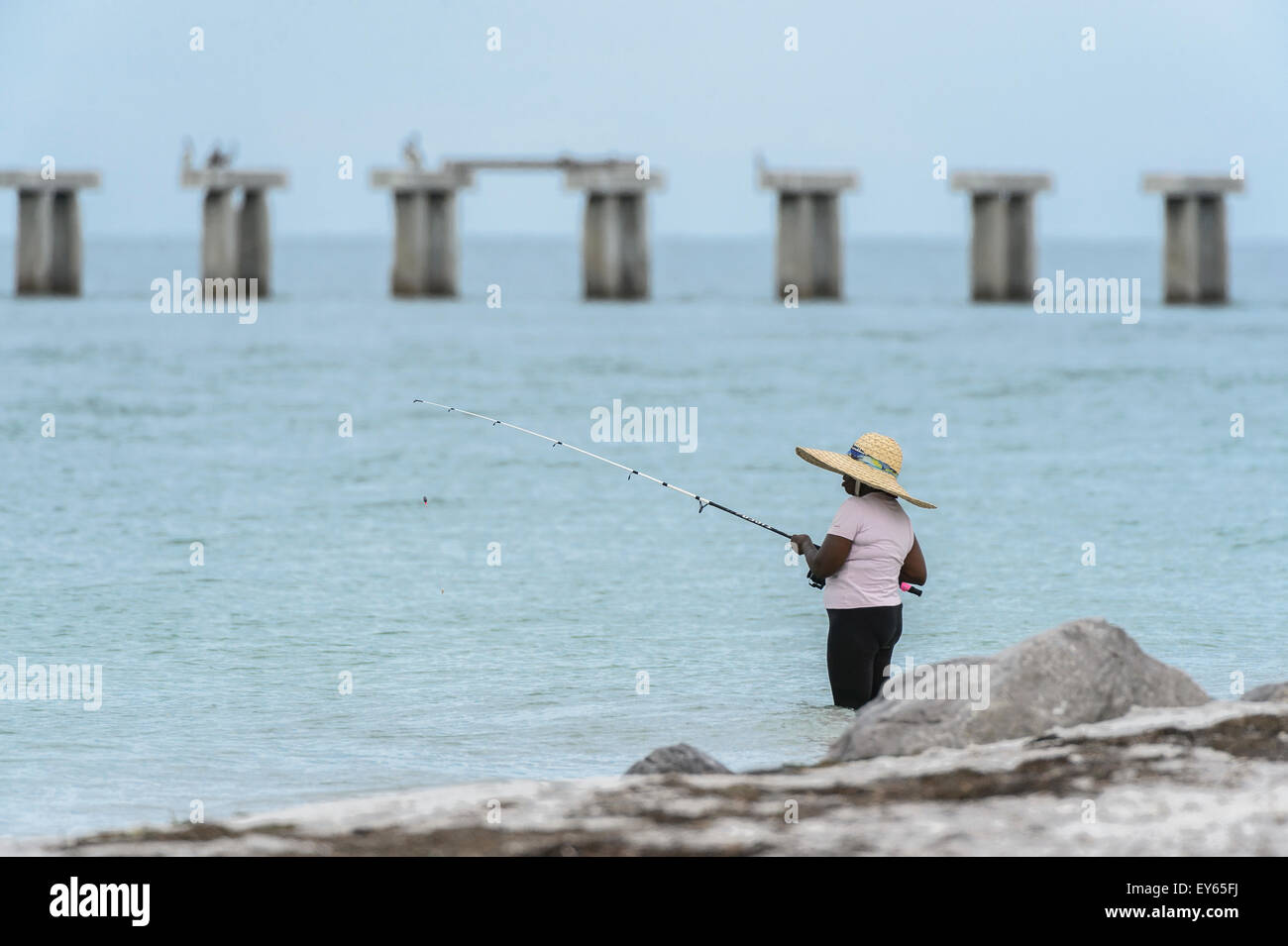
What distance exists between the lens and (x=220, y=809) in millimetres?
8609

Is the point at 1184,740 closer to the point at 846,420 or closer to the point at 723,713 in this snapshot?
the point at 723,713

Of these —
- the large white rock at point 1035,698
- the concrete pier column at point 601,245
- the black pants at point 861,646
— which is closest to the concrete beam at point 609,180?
the concrete pier column at point 601,245

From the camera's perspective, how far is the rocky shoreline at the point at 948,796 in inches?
250

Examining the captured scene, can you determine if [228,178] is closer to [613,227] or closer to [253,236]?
[253,236]

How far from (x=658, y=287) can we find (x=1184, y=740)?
7822 cm

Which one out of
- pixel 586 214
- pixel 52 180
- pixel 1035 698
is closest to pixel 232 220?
pixel 52 180

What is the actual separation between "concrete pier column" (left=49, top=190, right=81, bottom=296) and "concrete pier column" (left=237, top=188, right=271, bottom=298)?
369 centimetres

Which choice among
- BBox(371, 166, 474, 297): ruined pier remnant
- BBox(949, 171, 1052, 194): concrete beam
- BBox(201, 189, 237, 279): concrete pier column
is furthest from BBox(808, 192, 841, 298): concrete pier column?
BBox(201, 189, 237, 279): concrete pier column

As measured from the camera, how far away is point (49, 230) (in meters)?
48.0

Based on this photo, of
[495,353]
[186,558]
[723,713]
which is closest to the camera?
[723,713]

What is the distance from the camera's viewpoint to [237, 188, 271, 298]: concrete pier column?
4744 centimetres

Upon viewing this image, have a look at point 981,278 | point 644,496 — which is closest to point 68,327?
point 981,278

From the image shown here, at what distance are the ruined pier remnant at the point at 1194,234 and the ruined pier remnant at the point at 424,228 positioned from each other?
49.1 feet

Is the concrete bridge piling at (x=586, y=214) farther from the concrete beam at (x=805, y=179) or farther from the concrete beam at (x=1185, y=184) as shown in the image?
the concrete beam at (x=1185, y=184)
